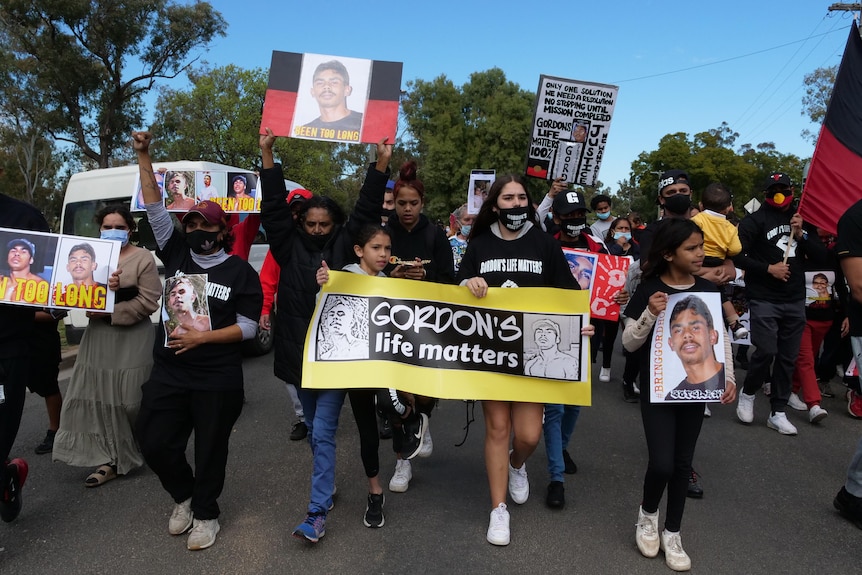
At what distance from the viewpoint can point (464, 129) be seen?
142ft

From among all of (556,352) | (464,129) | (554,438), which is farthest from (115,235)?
(464,129)

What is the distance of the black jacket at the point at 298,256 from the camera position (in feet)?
11.8

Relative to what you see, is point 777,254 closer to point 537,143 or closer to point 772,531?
point 537,143

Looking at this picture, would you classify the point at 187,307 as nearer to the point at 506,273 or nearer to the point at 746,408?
the point at 506,273

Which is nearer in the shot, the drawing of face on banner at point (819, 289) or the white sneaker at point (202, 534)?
the white sneaker at point (202, 534)

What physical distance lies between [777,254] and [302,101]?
4172 millimetres

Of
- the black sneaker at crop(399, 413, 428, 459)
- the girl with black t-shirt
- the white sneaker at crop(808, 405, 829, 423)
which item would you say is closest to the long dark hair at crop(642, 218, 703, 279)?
the girl with black t-shirt

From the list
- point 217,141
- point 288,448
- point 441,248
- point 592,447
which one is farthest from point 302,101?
point 217,141

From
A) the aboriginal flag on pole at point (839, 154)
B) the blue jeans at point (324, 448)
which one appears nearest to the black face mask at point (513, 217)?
the blue jeans at point (324, 448)

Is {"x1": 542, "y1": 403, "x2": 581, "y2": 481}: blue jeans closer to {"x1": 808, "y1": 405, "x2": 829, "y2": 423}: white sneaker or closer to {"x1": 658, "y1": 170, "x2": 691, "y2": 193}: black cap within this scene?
{"x1": 658, "y1": 170, "x2": 691, "y2": 193}: black cap

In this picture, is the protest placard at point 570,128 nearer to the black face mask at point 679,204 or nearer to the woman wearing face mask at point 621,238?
the black face mask at point 679,204

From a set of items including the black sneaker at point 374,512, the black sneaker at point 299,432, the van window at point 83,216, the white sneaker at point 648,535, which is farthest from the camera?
the van window at point 83,216

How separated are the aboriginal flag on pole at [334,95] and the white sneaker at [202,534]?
2.35m

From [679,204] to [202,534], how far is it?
3.79 metres
